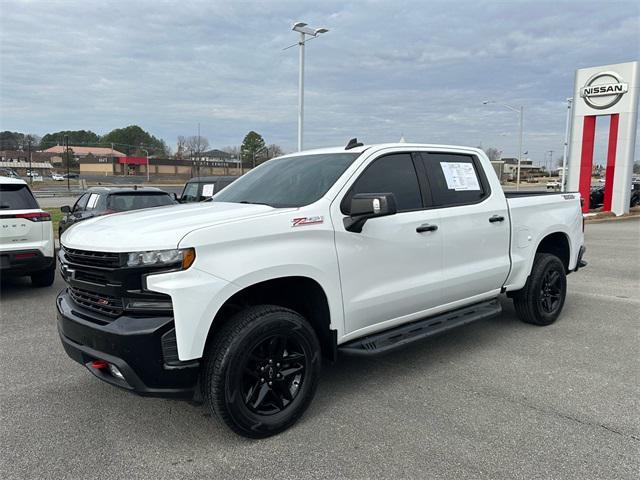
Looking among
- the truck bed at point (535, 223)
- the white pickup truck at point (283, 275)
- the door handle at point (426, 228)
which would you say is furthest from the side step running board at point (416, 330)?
the door handle at point (426, 228)

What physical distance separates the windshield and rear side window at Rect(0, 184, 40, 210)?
4.06 meters

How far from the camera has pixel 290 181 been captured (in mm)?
4121

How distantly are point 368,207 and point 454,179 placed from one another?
156 cm

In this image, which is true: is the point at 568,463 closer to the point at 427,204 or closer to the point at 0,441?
the point at 427,204

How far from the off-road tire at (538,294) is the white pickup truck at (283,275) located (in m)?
0.64

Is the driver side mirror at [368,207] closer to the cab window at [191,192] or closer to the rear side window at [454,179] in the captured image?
the rear side window at [454,179]

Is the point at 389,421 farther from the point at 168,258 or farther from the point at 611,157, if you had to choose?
the point at 611,157

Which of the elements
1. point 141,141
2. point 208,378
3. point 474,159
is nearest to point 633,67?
point 474,159

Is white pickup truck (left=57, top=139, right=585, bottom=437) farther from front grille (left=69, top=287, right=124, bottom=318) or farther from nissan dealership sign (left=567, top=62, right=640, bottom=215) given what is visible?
Result: nissan dealership sign (left=567, top=62, right=640, bottom=215)

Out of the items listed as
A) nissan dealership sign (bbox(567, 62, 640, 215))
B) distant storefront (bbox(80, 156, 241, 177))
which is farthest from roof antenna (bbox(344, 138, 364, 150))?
distant storefront (bbox(80, 156, 241, 177))

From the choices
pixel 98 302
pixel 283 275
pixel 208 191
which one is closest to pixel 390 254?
pixel 283 275

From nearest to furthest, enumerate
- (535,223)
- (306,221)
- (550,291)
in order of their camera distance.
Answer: (306,221), (535,223), (550,291)

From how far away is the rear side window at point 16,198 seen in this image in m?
6.86

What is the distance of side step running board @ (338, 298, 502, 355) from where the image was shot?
3.69 metres
